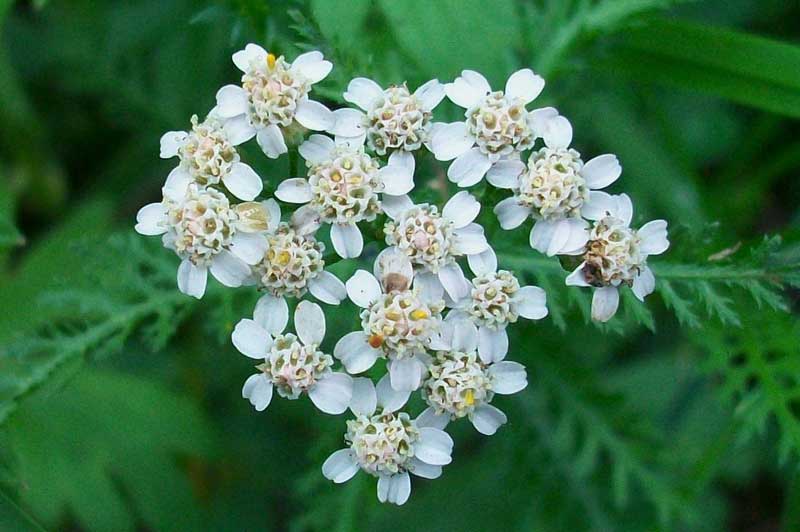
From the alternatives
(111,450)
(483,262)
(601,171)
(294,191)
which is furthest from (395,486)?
(111,450)

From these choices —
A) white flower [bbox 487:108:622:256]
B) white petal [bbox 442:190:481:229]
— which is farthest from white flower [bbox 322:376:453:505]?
white flower [bbox 487:108:622:256]

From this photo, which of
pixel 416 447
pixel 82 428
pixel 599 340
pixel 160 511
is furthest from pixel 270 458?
pixel 416 447

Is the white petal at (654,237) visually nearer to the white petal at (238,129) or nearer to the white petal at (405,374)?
the white petal at (405,374)

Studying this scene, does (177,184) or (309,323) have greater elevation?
(177,184)

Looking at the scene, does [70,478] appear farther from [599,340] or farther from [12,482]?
[599,340]

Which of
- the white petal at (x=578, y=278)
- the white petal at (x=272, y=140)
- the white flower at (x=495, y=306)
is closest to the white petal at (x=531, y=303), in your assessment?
the white flower at (x=495, y=306)

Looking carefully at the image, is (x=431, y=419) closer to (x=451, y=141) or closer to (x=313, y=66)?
(x=451, y=141)
